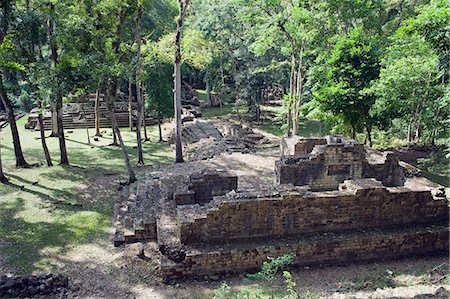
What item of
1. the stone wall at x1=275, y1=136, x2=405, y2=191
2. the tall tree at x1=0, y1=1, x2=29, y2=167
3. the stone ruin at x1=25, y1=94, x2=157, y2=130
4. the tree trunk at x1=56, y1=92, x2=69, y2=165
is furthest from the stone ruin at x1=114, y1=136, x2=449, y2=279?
the stone ruin at x1=25, y1=94, x2=157, y2=130

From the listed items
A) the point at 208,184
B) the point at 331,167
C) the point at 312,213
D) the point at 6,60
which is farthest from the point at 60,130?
the point at 312,213

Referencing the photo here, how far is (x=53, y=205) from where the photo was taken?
1328cm

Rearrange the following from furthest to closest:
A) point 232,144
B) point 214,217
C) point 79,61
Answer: point 232,144
point 79,61
point 214,217

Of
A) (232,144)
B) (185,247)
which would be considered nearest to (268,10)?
(232,144)

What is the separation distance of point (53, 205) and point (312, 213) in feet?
29.6

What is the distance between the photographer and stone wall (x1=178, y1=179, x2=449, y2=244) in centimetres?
908

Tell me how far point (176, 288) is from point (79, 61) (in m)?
9.01

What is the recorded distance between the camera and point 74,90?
49.1 ft

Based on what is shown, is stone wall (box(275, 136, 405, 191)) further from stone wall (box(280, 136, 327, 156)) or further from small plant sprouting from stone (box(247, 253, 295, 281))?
small plant sprouting from stone (box(247, 253, 295, 281))

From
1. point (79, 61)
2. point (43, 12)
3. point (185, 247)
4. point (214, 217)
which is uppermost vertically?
point (43, 12)

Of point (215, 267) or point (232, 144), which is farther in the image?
point (232, 144)

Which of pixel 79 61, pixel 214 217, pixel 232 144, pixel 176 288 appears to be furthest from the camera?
pixel 232 144

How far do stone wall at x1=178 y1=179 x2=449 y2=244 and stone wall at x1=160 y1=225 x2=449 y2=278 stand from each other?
0.30 meters

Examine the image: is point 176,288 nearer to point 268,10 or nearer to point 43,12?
point 43,12
